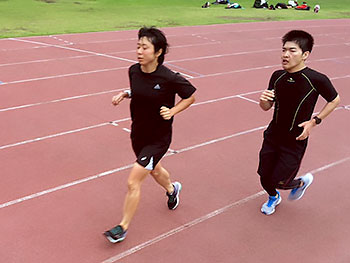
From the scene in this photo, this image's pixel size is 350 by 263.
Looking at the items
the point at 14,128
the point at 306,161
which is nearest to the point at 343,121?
the point at 306,161

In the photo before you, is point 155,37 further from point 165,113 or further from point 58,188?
point 58,188

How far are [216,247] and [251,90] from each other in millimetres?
5797

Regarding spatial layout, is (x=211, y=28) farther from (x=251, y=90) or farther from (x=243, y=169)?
(x=243, y=169)

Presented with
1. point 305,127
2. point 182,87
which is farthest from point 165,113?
point 305,127

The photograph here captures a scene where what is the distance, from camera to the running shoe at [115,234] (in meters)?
3.88

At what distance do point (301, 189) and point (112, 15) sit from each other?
1825cm

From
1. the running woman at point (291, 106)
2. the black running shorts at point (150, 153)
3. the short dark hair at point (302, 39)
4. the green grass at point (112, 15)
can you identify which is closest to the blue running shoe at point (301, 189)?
the running woman at point (291, 106)

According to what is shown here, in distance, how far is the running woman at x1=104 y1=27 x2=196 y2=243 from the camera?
12.5 feet

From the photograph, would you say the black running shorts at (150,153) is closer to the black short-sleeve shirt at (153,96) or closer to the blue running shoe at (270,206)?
the black short-sleeve shirt at (153,96)

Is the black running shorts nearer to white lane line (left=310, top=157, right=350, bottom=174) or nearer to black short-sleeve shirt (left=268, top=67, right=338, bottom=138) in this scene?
black short-sleeve shirt (left=268, top=67, right=338, bottom=138)

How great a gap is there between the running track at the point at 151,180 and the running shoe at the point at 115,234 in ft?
0.30

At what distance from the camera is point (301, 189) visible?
4629mm

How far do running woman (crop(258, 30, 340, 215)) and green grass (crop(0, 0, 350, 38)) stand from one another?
494 inches

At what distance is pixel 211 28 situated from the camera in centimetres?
1817
